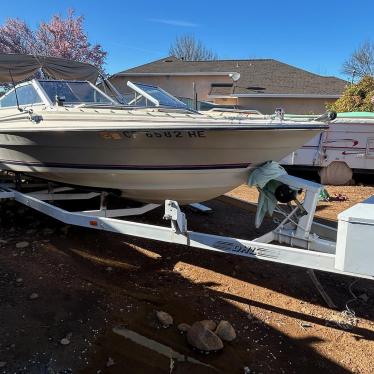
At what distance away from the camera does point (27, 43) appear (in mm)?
24062

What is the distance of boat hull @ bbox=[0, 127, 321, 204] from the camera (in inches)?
155

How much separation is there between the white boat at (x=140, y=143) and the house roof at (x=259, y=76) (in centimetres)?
1386

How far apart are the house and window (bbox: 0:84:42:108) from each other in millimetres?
12515

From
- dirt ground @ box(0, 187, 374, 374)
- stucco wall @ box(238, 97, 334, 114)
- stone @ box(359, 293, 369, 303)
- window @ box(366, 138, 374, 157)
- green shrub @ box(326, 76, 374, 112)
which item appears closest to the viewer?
dirt ground @ box(0, 187, 374, 374)

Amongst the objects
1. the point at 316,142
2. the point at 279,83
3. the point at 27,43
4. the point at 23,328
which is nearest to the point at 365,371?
the point at 23,328

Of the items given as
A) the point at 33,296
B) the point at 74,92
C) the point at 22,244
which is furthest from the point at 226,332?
the point at 74,92

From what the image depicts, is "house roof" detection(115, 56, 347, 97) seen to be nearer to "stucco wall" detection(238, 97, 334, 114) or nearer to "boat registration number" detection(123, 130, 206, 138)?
"stucco wall" detection(238, 97, 334, 114)

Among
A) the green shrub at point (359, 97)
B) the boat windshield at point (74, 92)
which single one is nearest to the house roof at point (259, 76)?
the green shrub at point (359, 97)

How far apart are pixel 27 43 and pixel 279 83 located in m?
15.6

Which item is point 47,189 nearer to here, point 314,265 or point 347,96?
point 314,265

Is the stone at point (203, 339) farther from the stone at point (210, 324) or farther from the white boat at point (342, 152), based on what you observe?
the white boat at point (342, 152)

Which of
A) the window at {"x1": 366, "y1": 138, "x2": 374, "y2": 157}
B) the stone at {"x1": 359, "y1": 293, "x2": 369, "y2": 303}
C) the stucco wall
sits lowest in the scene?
the stone at {"x1": 359, "y1": 293, "x2": 369, "y2": 303}

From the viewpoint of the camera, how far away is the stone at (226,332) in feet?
10.0

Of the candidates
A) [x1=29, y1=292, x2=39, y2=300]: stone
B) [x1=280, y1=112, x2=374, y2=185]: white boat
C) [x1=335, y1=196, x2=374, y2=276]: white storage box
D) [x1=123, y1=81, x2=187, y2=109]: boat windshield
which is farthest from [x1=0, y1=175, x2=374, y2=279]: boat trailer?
[x1=280, y1=112, x2=374, y2=185]: white boat
